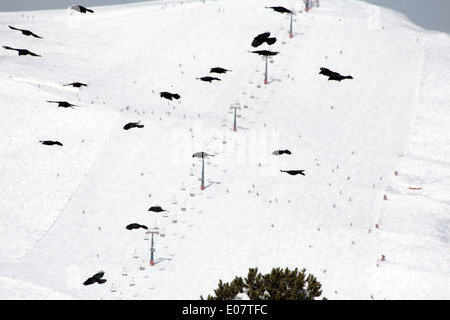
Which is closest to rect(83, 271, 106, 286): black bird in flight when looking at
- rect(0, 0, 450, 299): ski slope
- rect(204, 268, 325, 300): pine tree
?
rect(0, 0, 450, 299): ski slope

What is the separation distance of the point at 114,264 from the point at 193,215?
10.6 m

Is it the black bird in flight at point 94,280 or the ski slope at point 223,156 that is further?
the ski slope at point 223,156

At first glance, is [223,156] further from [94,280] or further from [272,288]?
[272,288]

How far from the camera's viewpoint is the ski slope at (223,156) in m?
69.0

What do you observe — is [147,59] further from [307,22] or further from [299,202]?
[299,202]

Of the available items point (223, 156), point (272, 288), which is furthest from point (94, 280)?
point (223, 156)

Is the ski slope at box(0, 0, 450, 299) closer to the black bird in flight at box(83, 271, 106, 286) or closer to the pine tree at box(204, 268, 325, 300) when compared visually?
the black bird in flight at box(83, 271, 106, 286)

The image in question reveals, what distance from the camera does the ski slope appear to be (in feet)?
226

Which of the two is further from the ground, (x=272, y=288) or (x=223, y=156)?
(x=272, y=288)

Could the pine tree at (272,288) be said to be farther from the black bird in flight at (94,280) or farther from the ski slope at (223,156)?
the ski slope at (223,156)

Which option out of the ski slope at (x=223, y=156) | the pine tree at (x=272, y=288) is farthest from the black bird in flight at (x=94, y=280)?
the pine tree at (x=272, y=288)

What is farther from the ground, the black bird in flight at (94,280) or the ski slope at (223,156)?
the black bird in flight at (94,280)

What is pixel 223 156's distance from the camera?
87875 mm
